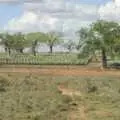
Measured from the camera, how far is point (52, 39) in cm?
12600

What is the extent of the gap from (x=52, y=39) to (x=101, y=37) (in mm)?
59984

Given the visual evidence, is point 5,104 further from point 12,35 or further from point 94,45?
point 12,35

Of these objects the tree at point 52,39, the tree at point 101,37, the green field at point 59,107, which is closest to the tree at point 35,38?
the tree at point 52,39

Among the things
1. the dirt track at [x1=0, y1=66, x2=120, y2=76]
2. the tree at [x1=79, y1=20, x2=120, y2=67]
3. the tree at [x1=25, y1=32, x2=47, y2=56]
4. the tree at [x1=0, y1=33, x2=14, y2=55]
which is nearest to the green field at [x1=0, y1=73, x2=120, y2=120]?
the dirt track at [x1=0, y1=66, x2=120, y2=76]

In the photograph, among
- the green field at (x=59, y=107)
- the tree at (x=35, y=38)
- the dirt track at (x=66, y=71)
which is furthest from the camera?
the tree at (x=35, y=38)

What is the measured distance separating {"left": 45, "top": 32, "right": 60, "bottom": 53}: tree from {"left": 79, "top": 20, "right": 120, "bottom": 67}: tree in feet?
185

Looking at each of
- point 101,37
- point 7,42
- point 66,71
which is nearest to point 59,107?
point 66,71

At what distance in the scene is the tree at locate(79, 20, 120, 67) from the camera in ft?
216

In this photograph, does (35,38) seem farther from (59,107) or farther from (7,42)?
(59,107)

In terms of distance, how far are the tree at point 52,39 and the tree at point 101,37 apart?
2220 inches

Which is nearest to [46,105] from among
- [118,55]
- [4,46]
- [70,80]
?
[70,80]

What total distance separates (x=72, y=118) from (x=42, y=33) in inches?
4353

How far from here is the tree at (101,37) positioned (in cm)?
6588

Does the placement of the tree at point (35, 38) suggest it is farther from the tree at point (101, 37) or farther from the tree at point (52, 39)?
the tree at point (101, 37)
